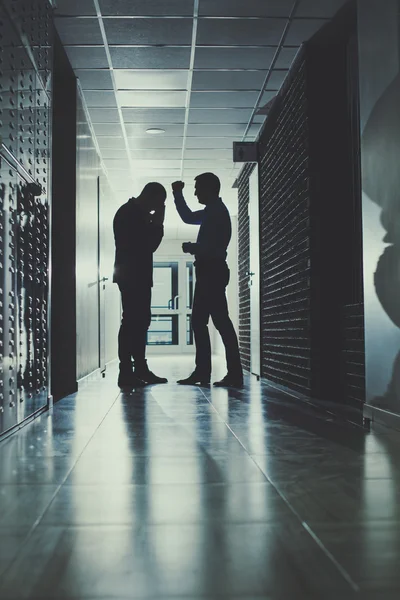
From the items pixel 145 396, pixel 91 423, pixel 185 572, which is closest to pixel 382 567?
pixel 185 572

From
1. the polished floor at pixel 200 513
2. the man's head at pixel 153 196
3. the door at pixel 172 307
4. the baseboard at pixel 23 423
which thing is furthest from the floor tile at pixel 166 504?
the door at pixel 172 307

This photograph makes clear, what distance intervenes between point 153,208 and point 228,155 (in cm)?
294

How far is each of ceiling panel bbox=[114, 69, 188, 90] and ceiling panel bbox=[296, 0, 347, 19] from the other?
1295mm

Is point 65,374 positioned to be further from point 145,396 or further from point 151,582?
point 151,582

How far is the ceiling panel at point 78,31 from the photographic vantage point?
13.7 ft

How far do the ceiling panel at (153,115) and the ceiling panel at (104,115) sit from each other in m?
0.09

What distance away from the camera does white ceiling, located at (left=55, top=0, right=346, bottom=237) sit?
4066 mm

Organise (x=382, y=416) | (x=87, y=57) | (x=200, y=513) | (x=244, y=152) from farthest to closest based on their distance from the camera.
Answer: (x=244, y=152)
(x=87, y=57)
(x=382, y=416)
(x=200, y=513)

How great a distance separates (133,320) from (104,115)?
2.35 meters

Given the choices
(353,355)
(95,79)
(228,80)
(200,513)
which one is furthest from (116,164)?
(200,513)

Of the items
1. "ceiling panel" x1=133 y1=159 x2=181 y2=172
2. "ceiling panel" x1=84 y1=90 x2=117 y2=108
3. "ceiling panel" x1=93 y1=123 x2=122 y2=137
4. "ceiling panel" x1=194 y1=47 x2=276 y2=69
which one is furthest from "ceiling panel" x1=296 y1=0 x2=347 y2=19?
"ceiling panel" x1=133 y1=159 x2=181 y2=172

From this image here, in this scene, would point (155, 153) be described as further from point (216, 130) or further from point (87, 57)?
point (87, 57)

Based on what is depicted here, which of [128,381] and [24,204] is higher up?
[24,204]

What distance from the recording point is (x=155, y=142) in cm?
700
